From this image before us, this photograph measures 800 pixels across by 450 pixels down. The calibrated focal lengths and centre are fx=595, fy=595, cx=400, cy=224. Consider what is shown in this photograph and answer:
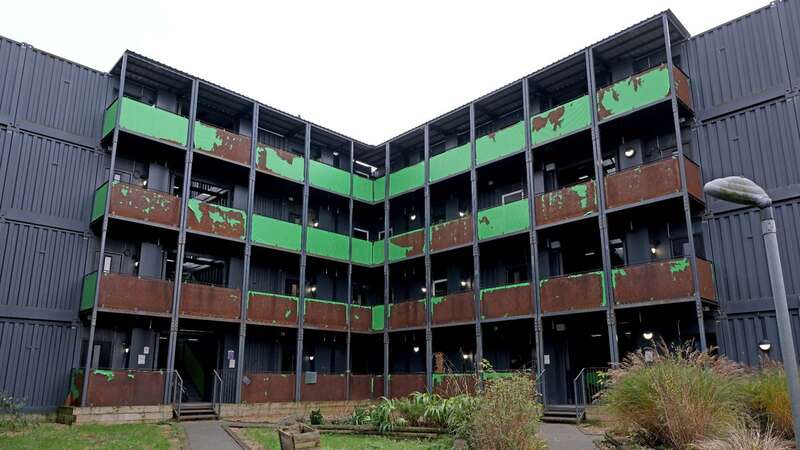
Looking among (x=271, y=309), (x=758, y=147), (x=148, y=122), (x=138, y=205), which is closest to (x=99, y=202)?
(x=138, y=205)

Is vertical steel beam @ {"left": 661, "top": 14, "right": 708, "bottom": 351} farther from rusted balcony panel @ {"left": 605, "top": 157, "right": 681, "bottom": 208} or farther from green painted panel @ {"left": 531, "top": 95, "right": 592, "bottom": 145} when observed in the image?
green painted panel @ {"left": 531, "top": 95, "right": 592, "bottom": 145}

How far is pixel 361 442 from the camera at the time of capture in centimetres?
1441

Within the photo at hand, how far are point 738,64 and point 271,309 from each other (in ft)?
→ 64.1

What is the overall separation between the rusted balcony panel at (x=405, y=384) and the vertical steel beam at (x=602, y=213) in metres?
8.39

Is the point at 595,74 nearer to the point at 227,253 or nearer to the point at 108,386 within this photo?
the point at 227,253

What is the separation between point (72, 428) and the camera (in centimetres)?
1758

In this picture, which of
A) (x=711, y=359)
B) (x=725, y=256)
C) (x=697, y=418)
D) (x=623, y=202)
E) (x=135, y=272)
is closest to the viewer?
(x=697, y=418)

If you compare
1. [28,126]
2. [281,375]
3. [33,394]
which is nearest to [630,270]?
[281,375]

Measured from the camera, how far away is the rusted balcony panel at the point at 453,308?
80.2ft

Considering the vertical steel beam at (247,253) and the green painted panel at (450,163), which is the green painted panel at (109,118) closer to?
the vertical steel beam at (247,253)

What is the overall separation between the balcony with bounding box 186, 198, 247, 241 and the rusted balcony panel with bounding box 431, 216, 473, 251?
8.30 m

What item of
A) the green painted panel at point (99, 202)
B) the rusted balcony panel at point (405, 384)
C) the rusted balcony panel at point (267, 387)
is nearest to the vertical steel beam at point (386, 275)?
the rusted balcony panel at point (405, 384)

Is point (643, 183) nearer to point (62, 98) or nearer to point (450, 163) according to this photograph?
point (450, 163)

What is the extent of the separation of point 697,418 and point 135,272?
20.0m
